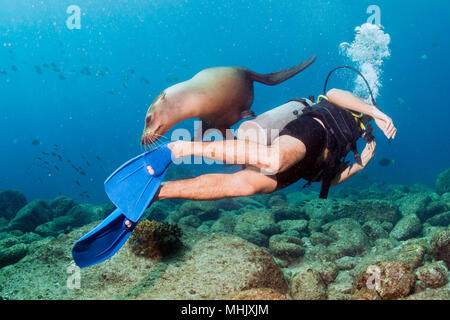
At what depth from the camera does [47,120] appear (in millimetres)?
136500

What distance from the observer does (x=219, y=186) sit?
2947 millimetres

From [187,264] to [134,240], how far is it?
1.16 meters

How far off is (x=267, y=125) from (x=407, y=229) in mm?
5674

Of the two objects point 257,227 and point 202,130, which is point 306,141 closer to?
point 202,130

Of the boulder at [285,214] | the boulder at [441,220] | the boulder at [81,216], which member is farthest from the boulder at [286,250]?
the boulder at [81,216]

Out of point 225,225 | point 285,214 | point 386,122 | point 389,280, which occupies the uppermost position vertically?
point 386,122

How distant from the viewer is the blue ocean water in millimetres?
80500

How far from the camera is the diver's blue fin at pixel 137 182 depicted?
9.13 feet

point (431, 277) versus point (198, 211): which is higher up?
point (431, 277)

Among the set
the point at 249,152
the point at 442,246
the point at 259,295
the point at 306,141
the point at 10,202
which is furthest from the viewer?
the point at 10,202

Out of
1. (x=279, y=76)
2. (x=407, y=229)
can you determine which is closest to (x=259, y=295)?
(x=279, y=76)

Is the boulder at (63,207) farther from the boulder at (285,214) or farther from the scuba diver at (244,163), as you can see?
the scuba diver at (244,163)

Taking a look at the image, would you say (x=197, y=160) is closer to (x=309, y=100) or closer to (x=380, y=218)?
(x=309, y=100)
